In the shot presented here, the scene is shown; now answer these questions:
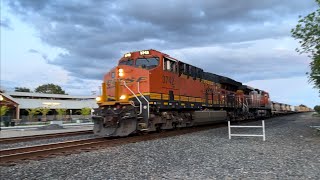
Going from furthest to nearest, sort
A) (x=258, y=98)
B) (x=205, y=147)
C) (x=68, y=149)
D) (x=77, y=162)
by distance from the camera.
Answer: (x=258, y=98)
(x=205, y=147)
(x=68, y=149)
(x=77, y=162)

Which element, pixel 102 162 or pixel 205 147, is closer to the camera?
pixel 102 162

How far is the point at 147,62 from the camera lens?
15.9 meters

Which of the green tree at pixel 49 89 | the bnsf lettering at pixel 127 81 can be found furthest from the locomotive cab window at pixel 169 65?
the green tree at pixel 49 89

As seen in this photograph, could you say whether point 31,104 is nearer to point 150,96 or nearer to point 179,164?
point 150,96

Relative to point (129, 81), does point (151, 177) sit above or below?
below

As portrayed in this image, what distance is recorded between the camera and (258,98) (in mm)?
37375

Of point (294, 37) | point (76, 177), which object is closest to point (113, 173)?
point (76, 177)

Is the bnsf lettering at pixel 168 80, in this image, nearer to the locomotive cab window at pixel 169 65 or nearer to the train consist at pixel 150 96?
the train consist at pixel 150 96

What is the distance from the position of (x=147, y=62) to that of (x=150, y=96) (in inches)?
84.2

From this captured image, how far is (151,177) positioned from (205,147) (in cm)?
480

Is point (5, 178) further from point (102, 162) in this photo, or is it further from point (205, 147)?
point (205, 147)

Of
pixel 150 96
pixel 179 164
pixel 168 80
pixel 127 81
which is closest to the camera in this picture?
pixel 179 164

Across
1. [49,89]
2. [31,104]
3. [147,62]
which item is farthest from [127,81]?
[49,89]

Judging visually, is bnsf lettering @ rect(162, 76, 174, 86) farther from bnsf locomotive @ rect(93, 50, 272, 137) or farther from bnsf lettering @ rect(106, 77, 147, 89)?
bnsf lettering @ rect(106, 77, 147, 89)
